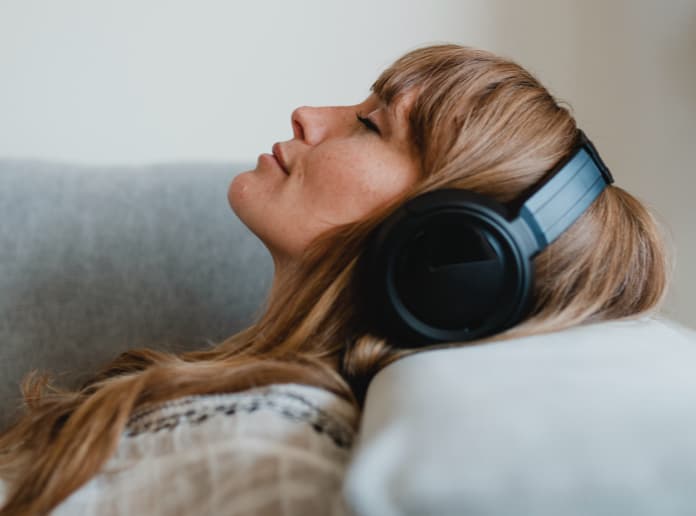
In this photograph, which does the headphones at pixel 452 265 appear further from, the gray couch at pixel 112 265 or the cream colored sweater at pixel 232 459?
the gray couch at pixel 112 265

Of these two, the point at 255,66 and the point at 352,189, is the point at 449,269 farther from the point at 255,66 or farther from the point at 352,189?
the point at 255,66

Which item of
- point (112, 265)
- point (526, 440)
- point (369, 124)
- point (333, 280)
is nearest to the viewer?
point (526, 440)

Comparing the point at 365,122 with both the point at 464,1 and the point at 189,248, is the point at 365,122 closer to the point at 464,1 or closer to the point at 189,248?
the point at 189,248

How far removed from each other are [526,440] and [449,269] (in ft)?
0.65

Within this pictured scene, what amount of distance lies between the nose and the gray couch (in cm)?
27

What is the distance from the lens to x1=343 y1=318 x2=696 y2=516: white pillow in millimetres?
410

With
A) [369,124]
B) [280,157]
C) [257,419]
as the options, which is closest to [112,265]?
[280,157]

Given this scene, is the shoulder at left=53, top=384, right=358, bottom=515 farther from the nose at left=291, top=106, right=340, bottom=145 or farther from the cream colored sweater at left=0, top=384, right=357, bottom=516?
the nose at left=291, top=106, right=340, bottom=145

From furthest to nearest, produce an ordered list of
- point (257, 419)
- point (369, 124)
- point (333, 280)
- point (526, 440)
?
1. point (369, 124)
2. point (333, 280)
3. point (257, 419)
4. point (526, 440)

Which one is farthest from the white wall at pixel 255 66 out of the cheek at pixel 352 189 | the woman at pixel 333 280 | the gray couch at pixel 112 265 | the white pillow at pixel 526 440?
the white pillow at pixel 526 440

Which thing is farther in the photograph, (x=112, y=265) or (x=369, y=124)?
Answer: (x=112, y=265)

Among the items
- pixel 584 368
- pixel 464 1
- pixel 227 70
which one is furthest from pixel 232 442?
pixel 464 1

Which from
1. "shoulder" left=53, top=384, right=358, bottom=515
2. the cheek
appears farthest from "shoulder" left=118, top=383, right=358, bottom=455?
the cheek

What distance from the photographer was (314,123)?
35.0 inches
